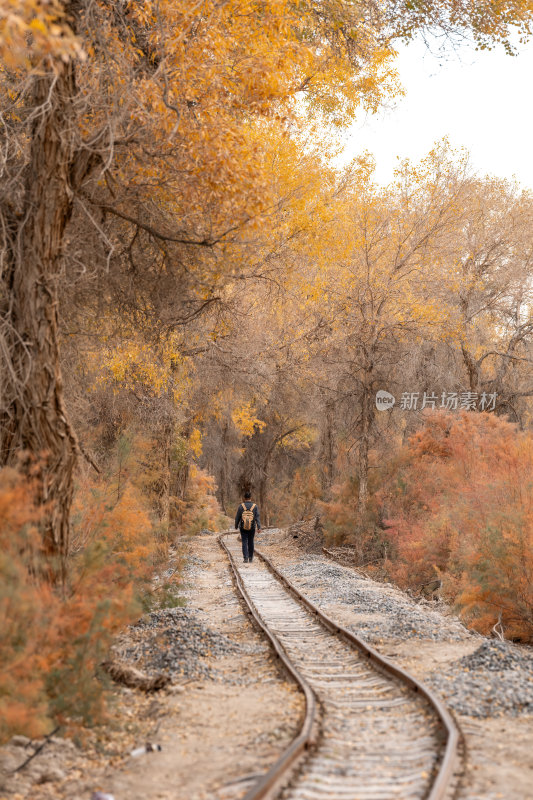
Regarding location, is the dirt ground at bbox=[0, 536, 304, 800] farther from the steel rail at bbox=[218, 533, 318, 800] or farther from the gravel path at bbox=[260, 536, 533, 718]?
the gravel path at bbox=[260, 536, 533, 718]

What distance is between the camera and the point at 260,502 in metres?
47.9

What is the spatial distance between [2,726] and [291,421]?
125 feet

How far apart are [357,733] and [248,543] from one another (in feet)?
50.0

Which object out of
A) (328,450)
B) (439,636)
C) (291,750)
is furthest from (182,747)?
(328,450)

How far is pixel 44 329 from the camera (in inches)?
341

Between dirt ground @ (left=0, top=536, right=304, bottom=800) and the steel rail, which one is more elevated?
the steel rail

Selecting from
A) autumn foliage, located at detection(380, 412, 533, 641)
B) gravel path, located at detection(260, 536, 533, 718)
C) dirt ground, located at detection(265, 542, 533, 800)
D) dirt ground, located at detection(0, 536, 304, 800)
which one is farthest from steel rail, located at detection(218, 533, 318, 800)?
autumn foliage, located at detection(380, 412, 533, 641)

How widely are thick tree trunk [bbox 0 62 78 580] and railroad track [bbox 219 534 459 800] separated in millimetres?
3399

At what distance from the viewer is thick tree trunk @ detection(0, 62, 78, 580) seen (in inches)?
335

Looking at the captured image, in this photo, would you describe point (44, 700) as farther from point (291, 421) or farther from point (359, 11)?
point (291, 421)

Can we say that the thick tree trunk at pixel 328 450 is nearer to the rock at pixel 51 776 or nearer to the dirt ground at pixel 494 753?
the dirt ground at pixel 494 753

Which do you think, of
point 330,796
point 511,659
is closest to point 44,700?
point 330,796

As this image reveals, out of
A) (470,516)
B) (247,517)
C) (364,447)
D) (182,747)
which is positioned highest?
(364,447)

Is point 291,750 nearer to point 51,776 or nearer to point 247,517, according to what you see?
point 51,776
